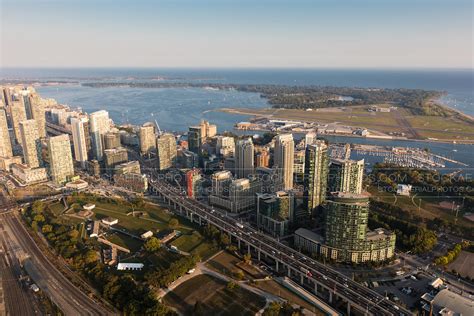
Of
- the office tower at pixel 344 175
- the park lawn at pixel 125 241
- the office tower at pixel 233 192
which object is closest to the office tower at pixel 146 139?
the office tower at pixel 233 192

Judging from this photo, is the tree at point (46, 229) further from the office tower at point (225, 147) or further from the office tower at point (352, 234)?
the office tower at point (225, 147)

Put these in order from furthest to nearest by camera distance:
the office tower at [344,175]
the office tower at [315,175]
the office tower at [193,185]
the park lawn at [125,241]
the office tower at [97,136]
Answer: the office tower at [97,136] → the office tower at [193,185] → the office tower at [344,175] → the office tower at [315,175] → the park lawn at [125,241]

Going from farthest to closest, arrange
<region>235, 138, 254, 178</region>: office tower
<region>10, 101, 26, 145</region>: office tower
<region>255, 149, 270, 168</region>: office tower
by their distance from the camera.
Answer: <region>10, 101, 26, 145</region>: office tower → <region>255, 149, 270, 168</region>: office tower → <region>235, 138, 254, 178</region>: office tower

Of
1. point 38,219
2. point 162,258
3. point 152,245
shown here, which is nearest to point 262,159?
point 152,245

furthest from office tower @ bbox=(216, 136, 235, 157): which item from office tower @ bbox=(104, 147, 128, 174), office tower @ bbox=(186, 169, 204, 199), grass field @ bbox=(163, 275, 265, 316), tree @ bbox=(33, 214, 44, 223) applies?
grass field @ bbox=(163, 275, 265, 316)

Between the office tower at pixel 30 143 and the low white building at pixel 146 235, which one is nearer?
the low white building at pixel 146 235

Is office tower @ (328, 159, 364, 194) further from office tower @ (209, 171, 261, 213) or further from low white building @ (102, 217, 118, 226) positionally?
low white building @ (102, 217, 118, 226)

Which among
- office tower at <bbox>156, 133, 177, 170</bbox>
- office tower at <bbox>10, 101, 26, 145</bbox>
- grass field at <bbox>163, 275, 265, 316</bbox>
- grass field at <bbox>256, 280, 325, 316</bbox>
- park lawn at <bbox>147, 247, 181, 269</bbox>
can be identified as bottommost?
grass field at <bbox>256, 280, 325, 316</bbox>

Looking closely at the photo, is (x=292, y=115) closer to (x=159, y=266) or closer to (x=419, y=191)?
(x=419, y=191)
